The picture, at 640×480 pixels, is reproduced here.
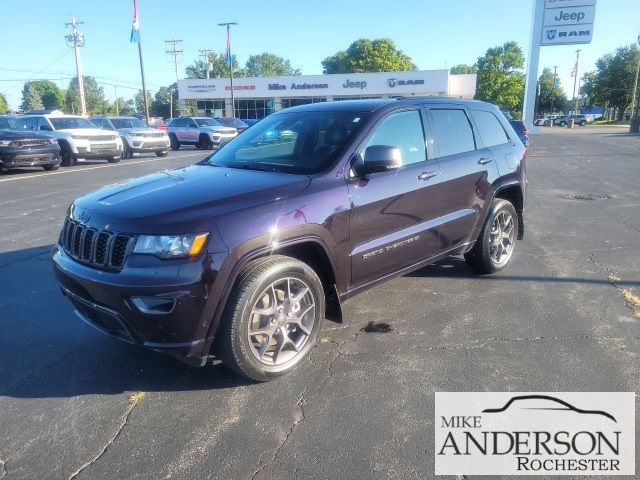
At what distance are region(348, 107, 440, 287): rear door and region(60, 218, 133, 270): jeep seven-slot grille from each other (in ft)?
5.01

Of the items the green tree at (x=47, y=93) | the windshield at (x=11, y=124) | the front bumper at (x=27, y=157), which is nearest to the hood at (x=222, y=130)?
the windshield at (x=11, y=124)

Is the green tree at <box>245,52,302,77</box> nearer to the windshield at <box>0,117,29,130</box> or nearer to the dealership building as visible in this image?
the dealership building

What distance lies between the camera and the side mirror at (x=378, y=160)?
11.4ft

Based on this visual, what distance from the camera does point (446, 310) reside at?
4.41 metres

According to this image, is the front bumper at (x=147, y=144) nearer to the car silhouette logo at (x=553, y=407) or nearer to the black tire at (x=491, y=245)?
the black tire at (x=491, y=245)

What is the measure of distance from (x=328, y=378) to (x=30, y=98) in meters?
148

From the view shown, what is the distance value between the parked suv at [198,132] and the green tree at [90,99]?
80.7 metres

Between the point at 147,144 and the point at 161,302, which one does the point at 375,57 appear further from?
the point at 161,302

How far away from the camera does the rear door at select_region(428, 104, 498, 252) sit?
440 centimetres

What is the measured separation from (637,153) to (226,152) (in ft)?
70.8

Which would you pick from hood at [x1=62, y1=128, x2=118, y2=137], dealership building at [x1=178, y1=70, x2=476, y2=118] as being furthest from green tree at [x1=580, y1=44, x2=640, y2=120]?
hood at [x1=62, y1=128, x2=118, y2=137]

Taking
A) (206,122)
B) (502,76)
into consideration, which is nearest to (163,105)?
(502,76)

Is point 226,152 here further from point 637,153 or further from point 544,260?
point 637,153

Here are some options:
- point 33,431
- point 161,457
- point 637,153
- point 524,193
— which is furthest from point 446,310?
point 637,153
